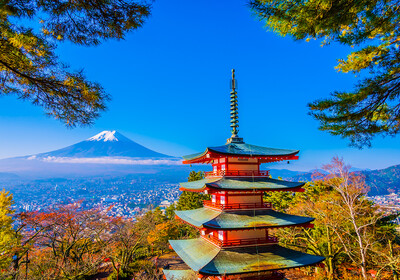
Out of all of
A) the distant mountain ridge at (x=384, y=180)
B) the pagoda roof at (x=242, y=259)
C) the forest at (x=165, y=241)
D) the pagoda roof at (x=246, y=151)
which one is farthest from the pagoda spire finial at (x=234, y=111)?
the distant mountain ridge at (x=384, y=180)

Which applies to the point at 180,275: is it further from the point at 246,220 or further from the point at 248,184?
the point at 248,184

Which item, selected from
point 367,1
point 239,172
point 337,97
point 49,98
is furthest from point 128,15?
point 239,172

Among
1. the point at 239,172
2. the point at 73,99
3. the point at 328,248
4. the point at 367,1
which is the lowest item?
the point at 328,248

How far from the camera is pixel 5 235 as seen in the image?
50.1 ft

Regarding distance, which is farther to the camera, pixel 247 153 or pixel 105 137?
pixel 105 137

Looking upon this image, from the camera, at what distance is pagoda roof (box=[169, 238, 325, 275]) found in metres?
8.57

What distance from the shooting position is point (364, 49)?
209 inches

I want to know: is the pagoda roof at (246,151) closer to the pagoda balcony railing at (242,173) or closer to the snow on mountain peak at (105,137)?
the pagoda balcony railing at (242,173)

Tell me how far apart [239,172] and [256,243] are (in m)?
3.41

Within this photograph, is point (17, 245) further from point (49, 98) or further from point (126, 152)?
point (126, 152)

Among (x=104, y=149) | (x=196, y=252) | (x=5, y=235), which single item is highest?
(x=104, y=149)

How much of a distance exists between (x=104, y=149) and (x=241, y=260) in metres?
180

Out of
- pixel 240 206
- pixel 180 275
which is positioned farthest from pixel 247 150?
pixel 180 275

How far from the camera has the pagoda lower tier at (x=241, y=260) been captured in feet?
27.9
